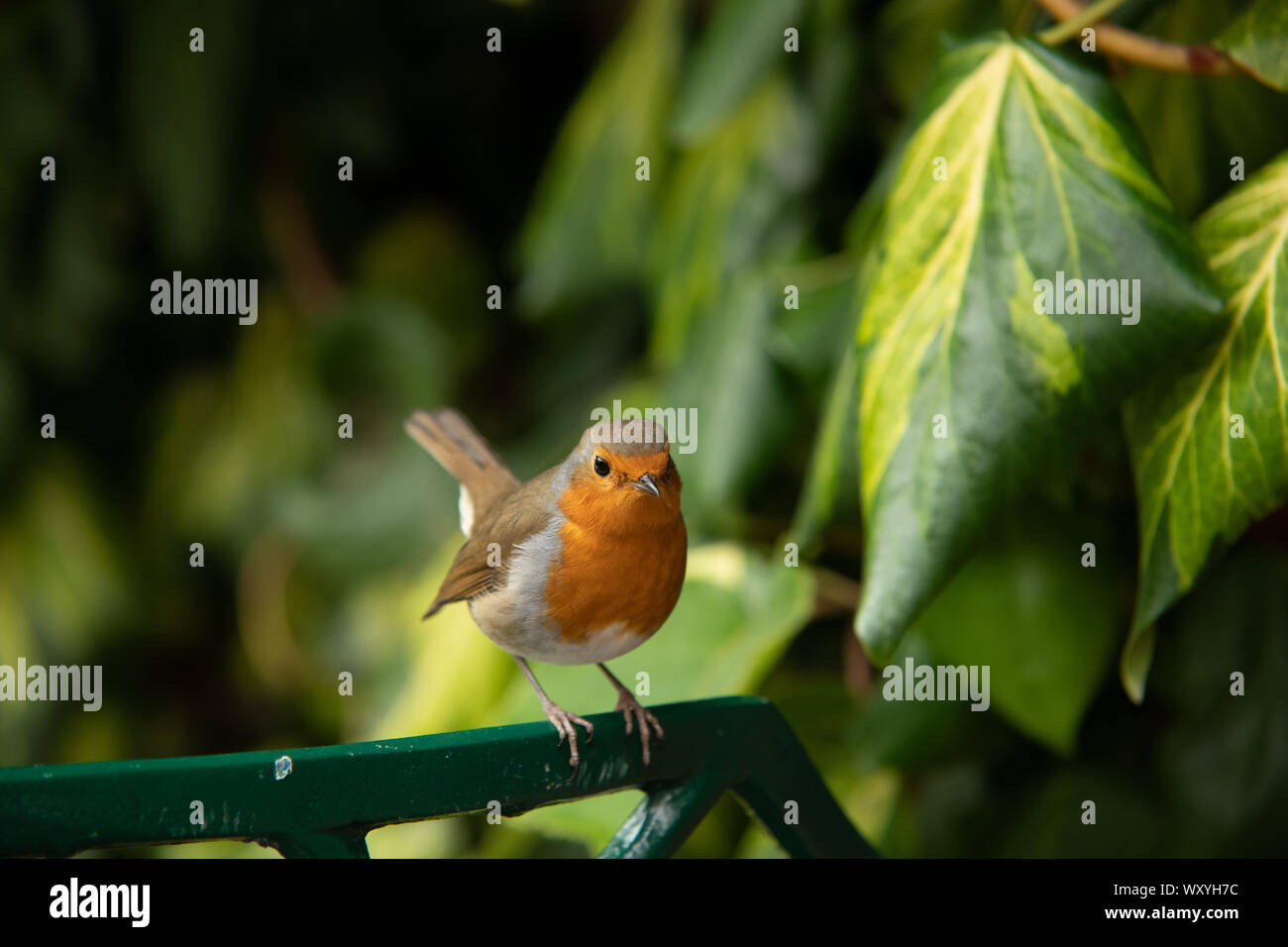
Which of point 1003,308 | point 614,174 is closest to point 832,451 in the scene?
point 1003,308

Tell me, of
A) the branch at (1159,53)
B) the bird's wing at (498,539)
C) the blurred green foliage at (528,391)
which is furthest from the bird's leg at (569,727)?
the branch at (1159,53)

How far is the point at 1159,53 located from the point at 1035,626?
0.82 metres

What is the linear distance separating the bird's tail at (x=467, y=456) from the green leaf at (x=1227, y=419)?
73 cm

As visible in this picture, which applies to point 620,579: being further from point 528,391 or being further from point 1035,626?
point 528,391

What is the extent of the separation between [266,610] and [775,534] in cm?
193

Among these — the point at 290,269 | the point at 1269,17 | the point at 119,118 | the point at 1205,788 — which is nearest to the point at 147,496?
the point at 290,269

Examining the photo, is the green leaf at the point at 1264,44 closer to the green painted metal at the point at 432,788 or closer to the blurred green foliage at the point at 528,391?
the blurred green foliage at the point at 528,391

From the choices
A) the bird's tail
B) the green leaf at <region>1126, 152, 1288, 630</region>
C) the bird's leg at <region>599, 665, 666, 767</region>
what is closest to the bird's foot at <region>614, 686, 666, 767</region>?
the bird's leg at <region>599, 665, 666, 767</region>

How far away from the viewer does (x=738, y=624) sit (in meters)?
2.09

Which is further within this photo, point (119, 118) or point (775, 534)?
point (119, 118)

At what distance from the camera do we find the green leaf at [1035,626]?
182 centimetres

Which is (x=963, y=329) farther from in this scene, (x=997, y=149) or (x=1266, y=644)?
(x=1266, y=644)

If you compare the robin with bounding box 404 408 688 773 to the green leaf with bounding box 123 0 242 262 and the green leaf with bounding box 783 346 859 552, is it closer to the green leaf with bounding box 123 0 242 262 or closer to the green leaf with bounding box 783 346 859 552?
the green leaf with bounding box 783 346 859 552

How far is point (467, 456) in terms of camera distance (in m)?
1.54
